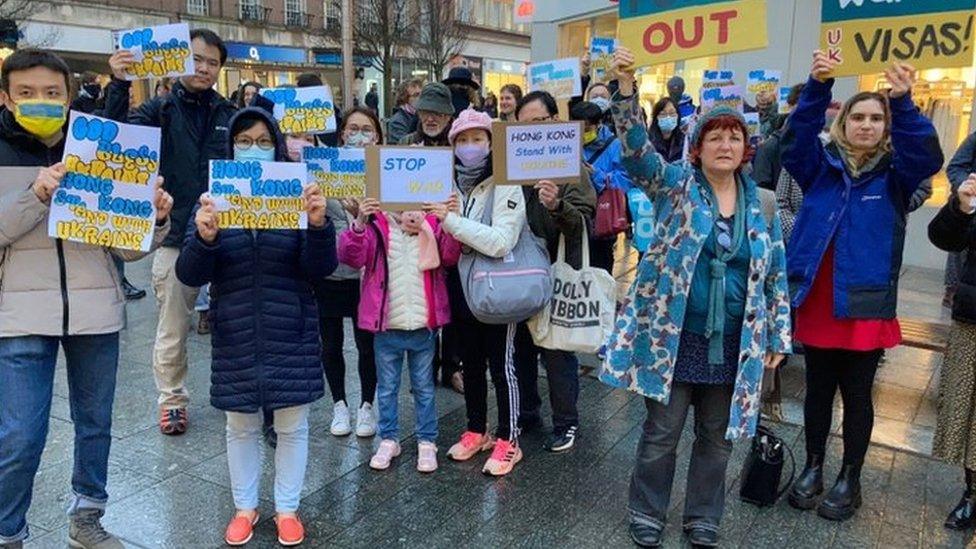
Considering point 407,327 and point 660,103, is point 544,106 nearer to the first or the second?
point 407,327

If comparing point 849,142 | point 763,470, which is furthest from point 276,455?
point 849,142

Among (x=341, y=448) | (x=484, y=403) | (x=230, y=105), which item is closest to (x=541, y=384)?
(x=484, y=403)

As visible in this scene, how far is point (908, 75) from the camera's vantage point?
135 inches

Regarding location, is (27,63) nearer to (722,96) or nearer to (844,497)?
(844,497)

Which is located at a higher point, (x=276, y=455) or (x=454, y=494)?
(x=276, y=455)

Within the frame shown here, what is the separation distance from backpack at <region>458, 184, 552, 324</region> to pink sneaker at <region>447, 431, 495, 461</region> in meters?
0.81

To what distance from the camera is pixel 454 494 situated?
3982mm

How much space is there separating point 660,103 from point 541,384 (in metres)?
4.27

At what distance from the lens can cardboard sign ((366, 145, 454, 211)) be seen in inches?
150

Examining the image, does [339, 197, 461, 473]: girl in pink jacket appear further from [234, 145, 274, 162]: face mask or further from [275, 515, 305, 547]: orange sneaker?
[275, 515, 305, 547]: orange sneaker

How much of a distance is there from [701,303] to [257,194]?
6.65ft

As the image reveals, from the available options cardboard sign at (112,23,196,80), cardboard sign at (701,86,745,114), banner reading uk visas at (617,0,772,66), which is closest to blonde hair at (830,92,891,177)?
banner reading uk visas at (617,0,772,66)

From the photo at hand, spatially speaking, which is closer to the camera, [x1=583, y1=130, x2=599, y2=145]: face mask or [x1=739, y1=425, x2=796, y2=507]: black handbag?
[x1=739, y1=425, x2=796, y2=507]: black handbag

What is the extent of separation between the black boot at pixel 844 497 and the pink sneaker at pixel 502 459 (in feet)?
5.44
